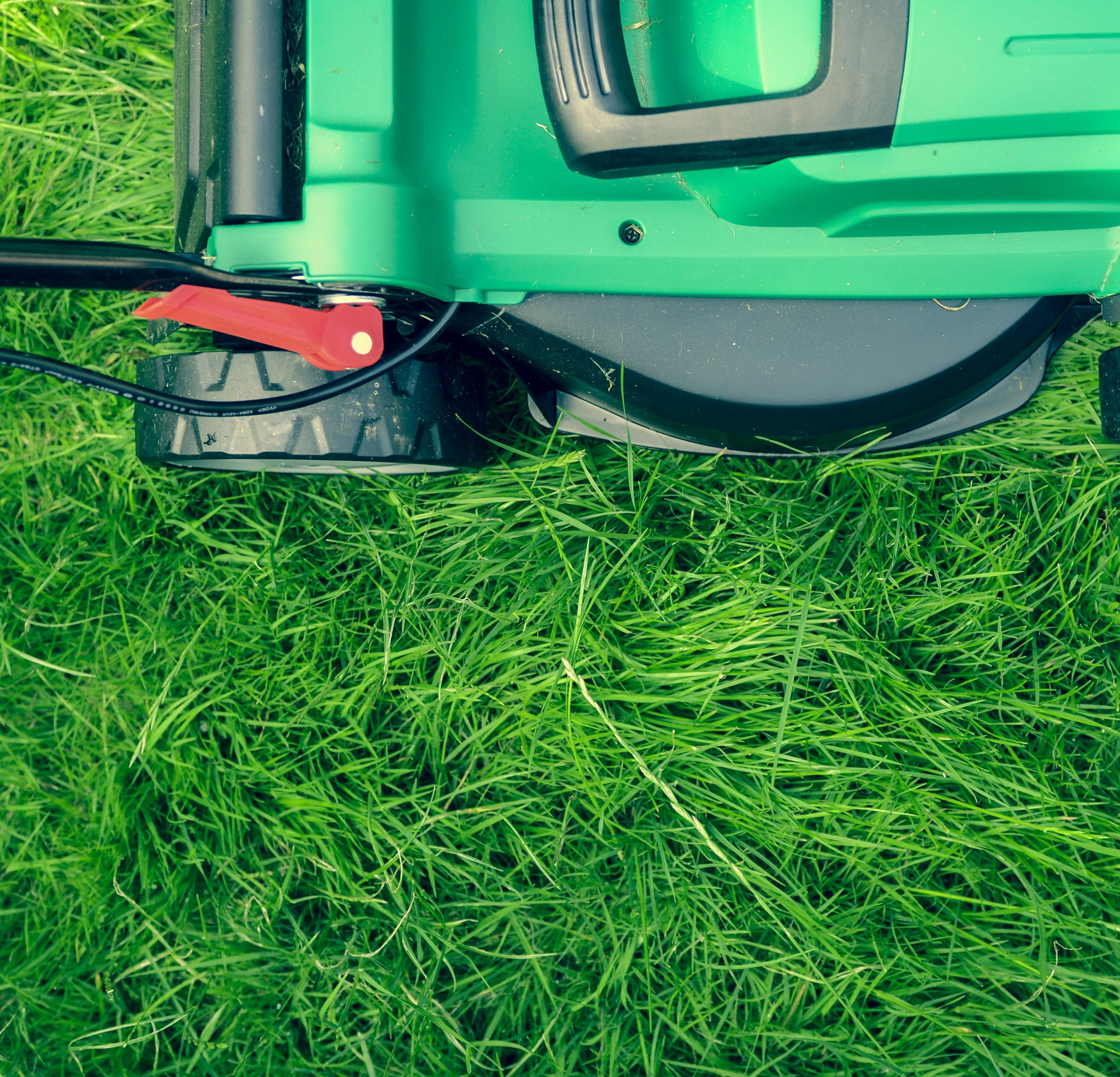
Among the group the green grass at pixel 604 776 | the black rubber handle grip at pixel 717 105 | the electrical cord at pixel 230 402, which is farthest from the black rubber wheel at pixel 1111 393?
the electrical cord at pixel 230 402

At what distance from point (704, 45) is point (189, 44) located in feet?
2.05

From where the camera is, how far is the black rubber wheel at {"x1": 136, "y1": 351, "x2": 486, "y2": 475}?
110 centimetres

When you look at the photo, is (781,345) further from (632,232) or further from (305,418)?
(305,418)

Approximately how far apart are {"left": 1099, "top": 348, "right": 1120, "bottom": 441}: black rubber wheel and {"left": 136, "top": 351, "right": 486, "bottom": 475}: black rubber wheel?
832 mm

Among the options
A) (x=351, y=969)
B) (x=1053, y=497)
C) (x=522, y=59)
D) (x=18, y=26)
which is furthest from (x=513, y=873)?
(x=18, y=26)

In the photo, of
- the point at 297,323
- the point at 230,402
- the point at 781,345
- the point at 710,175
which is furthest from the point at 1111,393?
the point at 230,402

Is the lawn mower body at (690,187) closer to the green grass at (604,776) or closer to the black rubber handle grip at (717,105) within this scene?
the black rubber handle grip at (717,105)

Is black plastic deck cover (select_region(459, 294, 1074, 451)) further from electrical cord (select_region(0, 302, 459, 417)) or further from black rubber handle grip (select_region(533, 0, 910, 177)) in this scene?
black rubber handle grip (select_region(533, 0, 910, 177))

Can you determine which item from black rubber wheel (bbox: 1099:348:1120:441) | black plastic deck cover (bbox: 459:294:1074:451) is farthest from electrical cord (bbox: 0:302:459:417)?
black rubber wheel (bbox: 1099:348:1120:441)

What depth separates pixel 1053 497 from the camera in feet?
4.17

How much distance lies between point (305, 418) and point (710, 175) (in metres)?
0.60

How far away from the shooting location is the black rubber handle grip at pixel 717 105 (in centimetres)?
79

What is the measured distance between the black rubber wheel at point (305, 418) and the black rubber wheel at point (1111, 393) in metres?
0.83

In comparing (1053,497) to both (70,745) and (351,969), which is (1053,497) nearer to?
(351,969)
